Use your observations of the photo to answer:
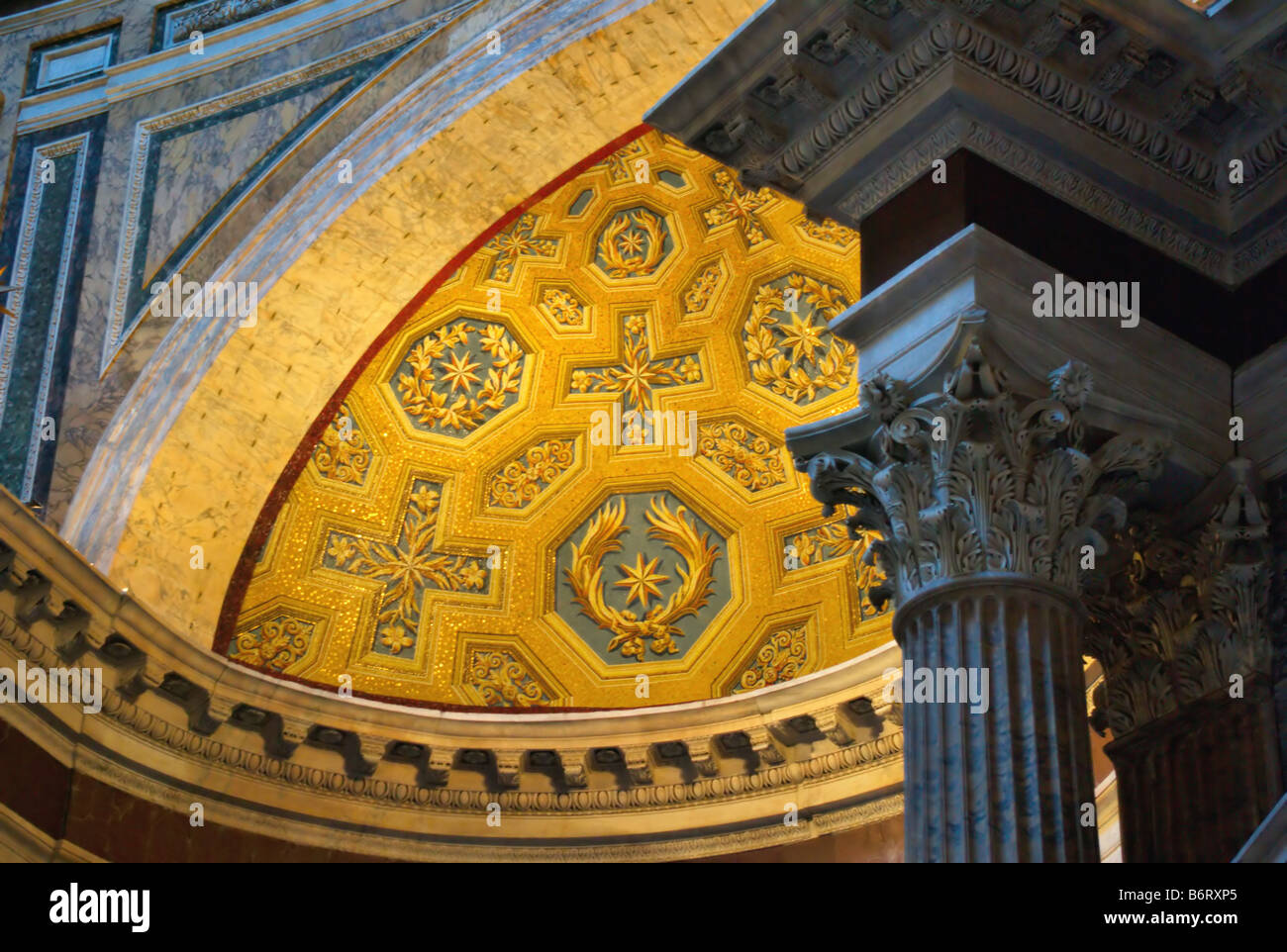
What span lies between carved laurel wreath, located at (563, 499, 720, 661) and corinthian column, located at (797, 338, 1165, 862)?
5814 mm

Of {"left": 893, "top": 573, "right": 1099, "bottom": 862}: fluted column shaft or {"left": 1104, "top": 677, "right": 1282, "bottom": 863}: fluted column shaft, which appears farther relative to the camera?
{"left": 1104, "top": 677, "right": 1282, "bottom": 863}: fluted column shaft

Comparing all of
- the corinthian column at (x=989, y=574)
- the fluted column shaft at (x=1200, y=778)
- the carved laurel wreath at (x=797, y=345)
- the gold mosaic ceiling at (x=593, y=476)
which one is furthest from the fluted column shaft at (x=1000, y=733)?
the carved laurel wreath at (x=797, y=345)

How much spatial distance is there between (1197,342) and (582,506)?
20.1 feet

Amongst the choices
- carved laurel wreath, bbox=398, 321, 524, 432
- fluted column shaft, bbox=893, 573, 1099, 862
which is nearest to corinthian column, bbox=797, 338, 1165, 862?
fluted column shaft, bbox=893, 573, 1099, 862

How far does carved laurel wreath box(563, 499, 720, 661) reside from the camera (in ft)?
37.7

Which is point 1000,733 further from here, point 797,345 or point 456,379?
point 456,379

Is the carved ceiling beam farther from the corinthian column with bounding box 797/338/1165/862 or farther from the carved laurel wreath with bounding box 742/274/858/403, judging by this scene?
the carved laurel wreath with bounding box 742/274/858/403

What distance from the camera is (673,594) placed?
37.9 feet

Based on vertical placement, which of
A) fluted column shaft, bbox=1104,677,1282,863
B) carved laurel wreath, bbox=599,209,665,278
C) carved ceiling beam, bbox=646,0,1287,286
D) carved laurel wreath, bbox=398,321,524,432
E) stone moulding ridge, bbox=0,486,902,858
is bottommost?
fluted column shaft, bbox=1104,677,1282,863

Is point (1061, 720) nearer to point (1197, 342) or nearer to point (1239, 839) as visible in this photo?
point (1239, 839)

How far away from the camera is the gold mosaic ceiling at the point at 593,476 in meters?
11.1

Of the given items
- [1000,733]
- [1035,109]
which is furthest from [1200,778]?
[1035,109]

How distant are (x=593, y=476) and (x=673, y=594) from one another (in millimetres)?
827
